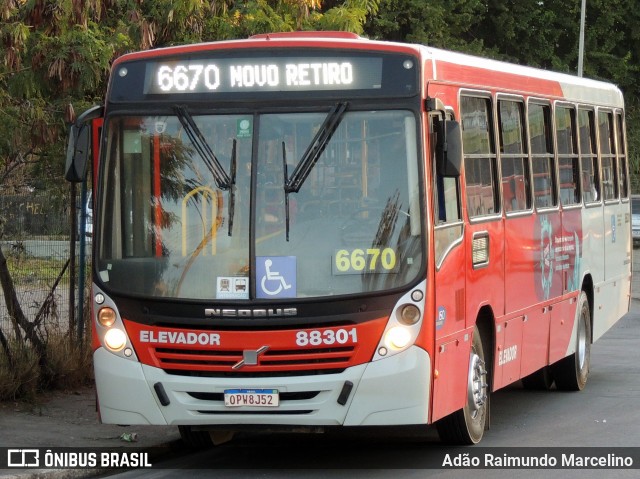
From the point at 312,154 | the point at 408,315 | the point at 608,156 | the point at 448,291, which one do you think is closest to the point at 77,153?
the point at 312,154

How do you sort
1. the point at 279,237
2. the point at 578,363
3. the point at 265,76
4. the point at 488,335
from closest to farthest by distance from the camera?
1. the point at 279,237
2. the point at 265,76
3. the point at 488,335
4. the point at 578,363

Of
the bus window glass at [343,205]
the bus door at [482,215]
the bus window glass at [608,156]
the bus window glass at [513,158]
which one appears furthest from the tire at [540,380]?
the bus window glass at [343,205]

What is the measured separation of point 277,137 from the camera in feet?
30.0

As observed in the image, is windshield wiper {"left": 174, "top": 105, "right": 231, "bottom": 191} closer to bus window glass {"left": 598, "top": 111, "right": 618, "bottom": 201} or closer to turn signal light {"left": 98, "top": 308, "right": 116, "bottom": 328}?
turn signal light {"left": 98, "top": 308, "right": 116, "bottom": 328}

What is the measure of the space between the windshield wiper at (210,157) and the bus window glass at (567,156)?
4.98 meters

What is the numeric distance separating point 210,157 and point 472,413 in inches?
112

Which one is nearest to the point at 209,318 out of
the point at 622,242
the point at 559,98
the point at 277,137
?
the point at 277,137

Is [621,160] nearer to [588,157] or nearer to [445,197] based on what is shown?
[588,157]

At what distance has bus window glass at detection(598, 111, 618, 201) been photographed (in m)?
15.5

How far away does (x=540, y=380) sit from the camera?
46.5ft

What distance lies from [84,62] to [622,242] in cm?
728

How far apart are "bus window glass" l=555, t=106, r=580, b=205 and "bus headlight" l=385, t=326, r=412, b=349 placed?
4.73 meters

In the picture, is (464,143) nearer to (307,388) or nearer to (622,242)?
(307,388)

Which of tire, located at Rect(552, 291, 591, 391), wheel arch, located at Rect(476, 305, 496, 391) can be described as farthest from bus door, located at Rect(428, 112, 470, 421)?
tire, located at Rect(552, 291, 591, 391)
